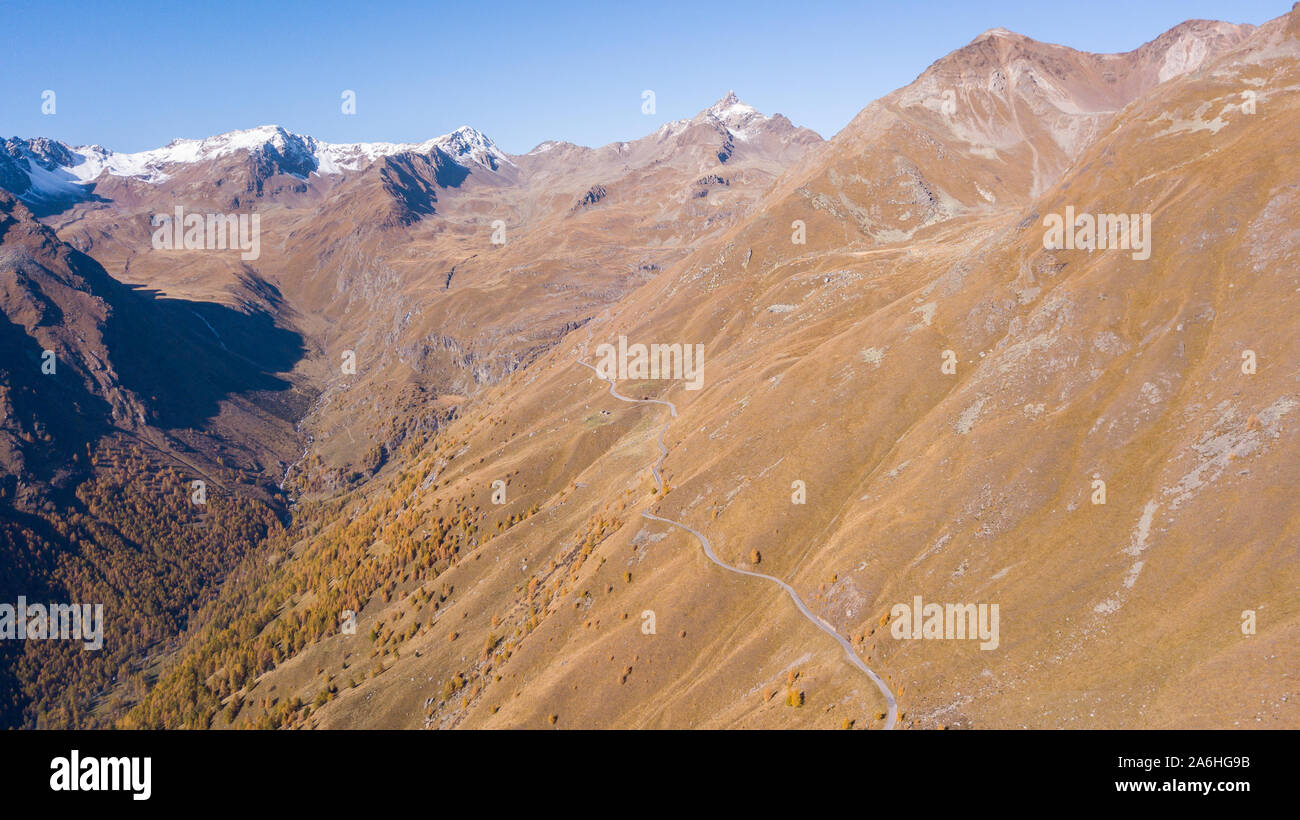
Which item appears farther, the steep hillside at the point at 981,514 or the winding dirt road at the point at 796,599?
the winding dirt road at the point at 796,599

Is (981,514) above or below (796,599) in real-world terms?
above

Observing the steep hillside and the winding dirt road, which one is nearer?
the steep hillside

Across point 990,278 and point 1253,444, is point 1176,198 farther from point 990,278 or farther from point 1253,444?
point 1253,444

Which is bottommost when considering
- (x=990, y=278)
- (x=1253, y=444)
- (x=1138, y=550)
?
(x=1138, y=550)

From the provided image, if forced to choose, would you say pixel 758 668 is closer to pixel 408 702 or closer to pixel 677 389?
pixel 408 702

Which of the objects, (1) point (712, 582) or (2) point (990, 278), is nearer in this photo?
(1) point (712, 582)

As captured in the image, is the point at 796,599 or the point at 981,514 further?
the point at 796,599
